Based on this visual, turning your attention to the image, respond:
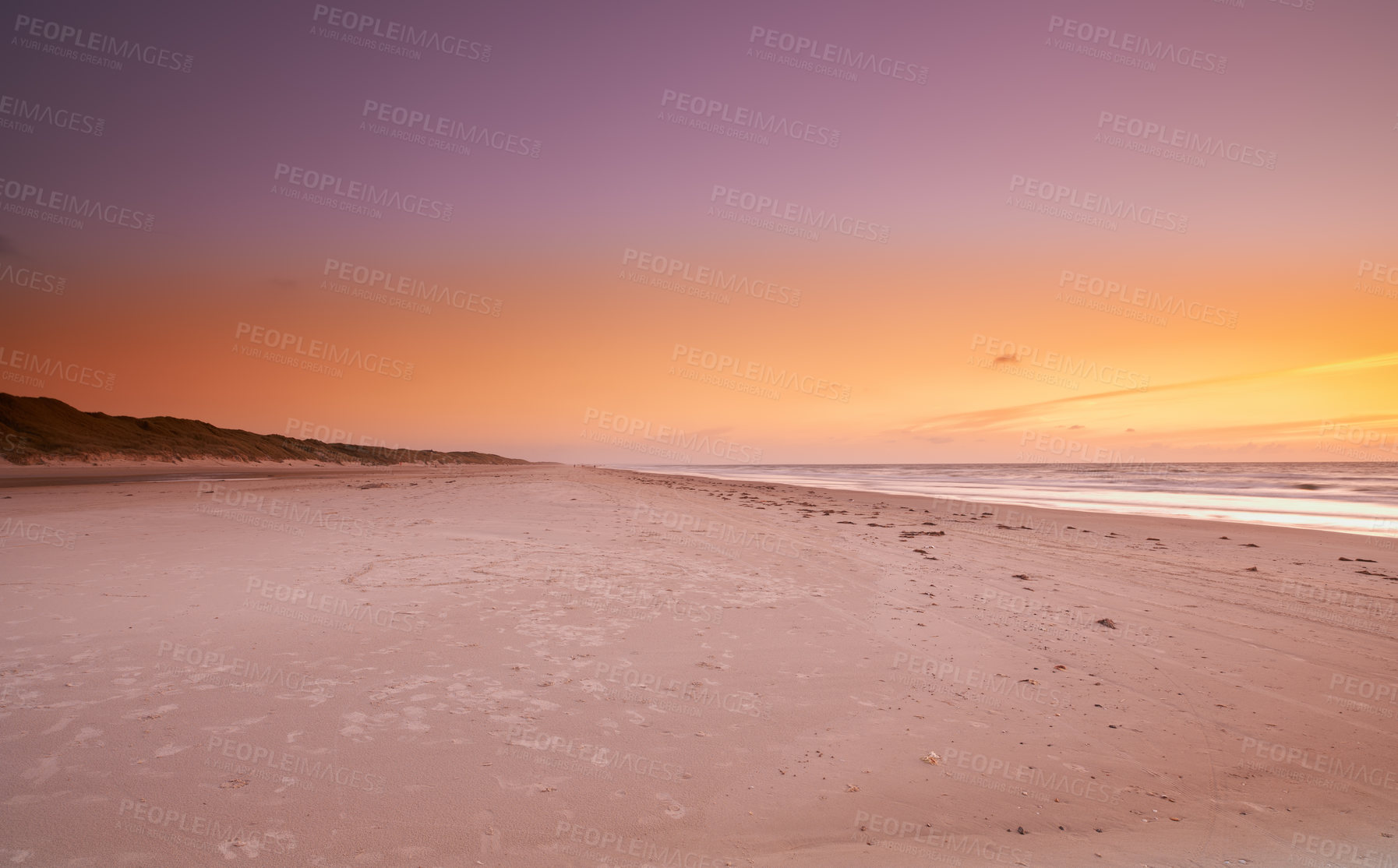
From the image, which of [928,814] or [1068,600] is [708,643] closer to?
[928,814]

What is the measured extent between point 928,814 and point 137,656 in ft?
21.4

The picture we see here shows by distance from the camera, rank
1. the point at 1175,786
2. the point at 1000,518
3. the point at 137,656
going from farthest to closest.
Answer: the point at 1000,518 < the point at 137,656 < the point at 1175,786

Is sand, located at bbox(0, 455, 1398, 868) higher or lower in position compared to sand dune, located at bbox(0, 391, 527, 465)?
lower

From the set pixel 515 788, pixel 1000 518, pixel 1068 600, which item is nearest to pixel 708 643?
pixel 515 788

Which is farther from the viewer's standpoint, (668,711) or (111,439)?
(111,439)

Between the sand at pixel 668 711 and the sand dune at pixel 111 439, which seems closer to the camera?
the sand at pixel 668 711

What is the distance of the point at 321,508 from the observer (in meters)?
16.0

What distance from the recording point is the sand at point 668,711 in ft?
11.5

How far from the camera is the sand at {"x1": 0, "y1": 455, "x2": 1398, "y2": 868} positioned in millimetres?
3496

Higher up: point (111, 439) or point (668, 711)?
point (111, 439)

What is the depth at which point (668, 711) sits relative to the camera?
500cm

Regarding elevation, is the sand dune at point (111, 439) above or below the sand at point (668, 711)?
above

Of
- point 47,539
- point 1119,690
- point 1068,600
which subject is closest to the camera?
point 1119,690

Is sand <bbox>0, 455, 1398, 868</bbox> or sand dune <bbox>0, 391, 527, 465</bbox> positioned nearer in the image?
sand <bbox>0, 455, 1398, 868</bbox>
